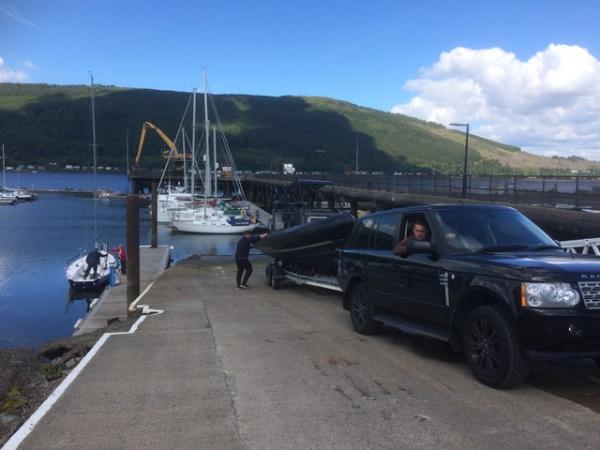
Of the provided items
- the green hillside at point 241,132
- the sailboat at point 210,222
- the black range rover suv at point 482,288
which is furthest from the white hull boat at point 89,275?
the green hillside at point 241,132

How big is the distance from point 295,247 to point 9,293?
17397 mm

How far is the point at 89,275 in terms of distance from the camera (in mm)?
26344

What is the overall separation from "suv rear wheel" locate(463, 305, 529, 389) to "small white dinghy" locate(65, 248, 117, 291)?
73.6 feet

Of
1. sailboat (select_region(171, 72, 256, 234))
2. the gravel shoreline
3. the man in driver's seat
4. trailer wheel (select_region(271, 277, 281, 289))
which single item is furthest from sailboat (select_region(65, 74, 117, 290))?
sailboat (select_region(171, 72, 256, 234))

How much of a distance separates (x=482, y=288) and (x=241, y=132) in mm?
169013

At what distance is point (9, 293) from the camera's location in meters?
26.7

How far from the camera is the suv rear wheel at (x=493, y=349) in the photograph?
585 centimetres

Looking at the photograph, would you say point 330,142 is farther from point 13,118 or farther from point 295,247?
point 295,247

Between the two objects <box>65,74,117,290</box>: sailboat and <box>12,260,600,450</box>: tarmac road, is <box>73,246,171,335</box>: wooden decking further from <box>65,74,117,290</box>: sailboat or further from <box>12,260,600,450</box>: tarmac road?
<box>12,260,600,450</box>: tarmac road

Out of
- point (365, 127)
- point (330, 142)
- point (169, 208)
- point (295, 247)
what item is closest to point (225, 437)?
point (295, 247)

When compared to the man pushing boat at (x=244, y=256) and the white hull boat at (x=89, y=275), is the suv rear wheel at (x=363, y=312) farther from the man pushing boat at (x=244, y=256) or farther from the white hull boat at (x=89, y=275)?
the white hull boat at (x=89, y=275)

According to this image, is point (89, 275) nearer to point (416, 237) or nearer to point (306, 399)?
point (416, 237)

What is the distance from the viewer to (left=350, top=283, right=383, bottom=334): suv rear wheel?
880 centimetres

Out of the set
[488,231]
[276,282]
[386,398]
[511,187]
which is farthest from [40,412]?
A: [511,187]
